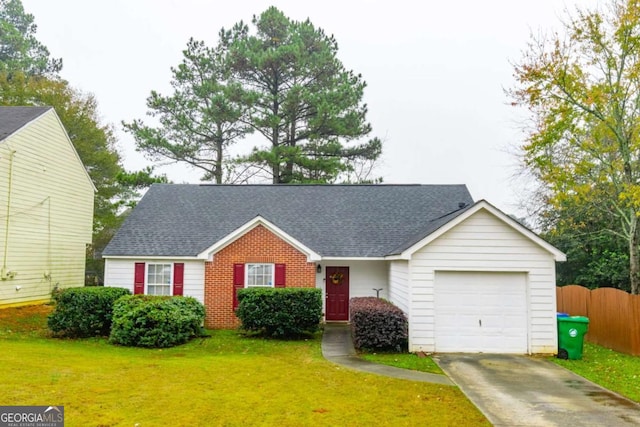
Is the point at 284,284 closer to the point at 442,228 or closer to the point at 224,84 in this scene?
the point at 442,228

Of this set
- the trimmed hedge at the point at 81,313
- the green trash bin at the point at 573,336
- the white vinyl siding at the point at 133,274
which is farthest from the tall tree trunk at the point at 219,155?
the green trash bin at the point at 573,336

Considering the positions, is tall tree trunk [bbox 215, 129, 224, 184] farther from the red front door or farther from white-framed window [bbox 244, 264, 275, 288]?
white-framed window [bbox 244, 264, 275, 288]

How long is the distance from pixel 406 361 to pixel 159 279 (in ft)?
31.1

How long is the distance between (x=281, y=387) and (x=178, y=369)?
2.56m

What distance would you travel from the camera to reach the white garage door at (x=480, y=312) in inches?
462

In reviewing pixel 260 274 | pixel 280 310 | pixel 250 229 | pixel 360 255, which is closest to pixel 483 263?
pixel 360 255

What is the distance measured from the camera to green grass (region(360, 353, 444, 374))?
32.1 feet

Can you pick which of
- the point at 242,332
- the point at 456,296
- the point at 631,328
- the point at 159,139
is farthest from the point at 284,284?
the point at 159,139

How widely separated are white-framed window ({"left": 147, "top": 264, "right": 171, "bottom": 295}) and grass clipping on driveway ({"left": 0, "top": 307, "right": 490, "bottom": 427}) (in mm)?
4178

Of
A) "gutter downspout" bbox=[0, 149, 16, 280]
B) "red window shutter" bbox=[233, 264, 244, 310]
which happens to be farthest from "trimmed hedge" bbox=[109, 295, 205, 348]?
"gutter downspout" bbox=[0, 149, 16, 280]

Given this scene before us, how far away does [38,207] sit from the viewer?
18234 millimetres

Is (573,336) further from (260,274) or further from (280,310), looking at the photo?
(260,274)

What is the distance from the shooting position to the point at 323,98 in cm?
2822

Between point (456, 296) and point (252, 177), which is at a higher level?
point (252, 177)
